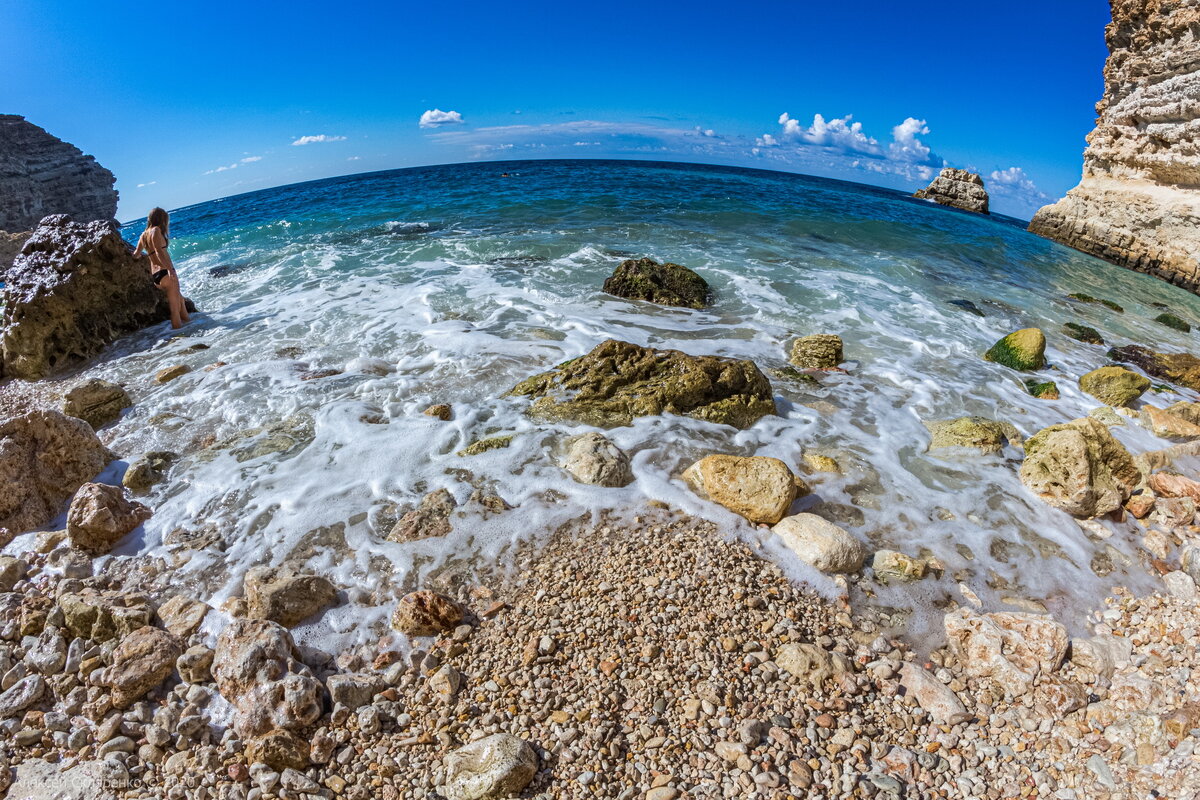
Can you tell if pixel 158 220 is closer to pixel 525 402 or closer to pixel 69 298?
pixel 69 298

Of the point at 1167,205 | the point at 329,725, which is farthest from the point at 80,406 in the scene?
the point at 1167,205

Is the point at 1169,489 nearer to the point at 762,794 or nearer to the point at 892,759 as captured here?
the point at 892,759

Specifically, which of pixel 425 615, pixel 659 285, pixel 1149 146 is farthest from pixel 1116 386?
pixel 1149 146

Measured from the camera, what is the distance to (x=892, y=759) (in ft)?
7.75

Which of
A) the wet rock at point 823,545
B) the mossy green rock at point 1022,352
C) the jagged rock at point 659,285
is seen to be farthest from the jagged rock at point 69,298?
the mossy green rock at point 1022,352

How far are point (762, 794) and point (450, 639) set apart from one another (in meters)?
1.73

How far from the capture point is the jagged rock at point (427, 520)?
3.73m

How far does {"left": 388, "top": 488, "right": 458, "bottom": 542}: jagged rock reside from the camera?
3730 millimetres

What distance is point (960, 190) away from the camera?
52.8m

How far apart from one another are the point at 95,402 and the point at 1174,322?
1928 cm

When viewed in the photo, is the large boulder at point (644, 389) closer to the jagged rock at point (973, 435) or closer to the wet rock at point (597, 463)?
the wet rock at point (597, 463)

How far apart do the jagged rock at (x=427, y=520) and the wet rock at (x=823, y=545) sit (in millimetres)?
2460

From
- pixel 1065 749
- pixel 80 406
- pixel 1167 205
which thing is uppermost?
pixel 1167 205

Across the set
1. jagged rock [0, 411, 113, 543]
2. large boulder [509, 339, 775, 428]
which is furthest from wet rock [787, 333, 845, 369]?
jagged rock [0, 411, 113, 543]
